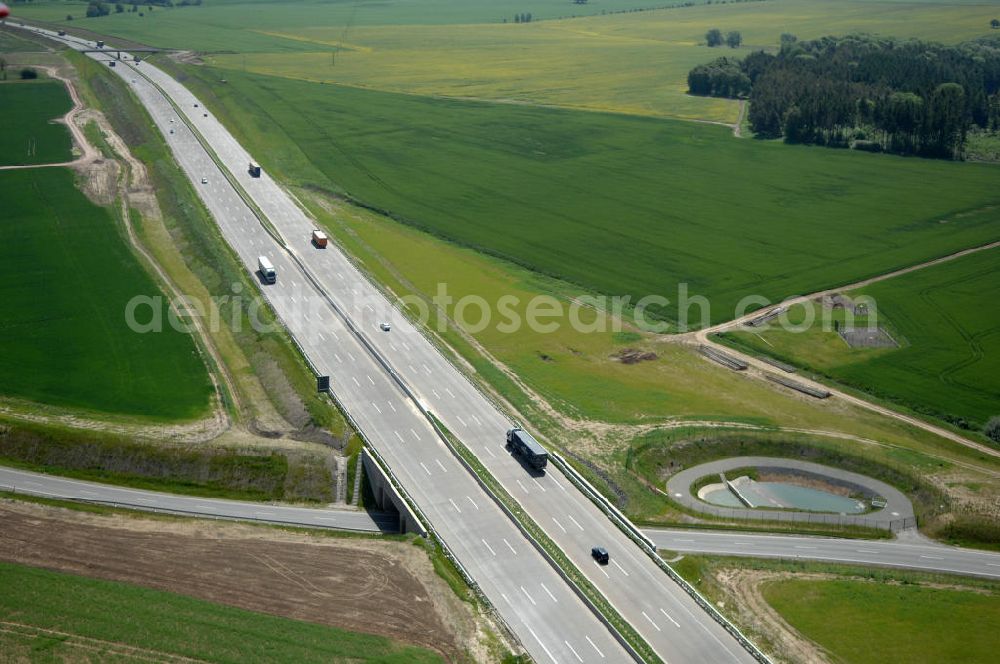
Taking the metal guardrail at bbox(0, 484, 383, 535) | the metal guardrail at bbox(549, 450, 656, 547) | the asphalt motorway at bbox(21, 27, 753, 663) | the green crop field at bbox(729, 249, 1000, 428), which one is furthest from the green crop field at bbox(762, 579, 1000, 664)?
the metal guardrail at bbox(0, 484, 383, 535)

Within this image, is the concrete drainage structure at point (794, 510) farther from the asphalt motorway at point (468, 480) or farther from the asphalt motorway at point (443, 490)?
the asphalt motorway at point (443, 490)

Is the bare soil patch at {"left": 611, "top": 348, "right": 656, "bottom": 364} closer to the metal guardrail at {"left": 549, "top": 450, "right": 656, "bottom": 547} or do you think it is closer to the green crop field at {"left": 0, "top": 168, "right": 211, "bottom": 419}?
the metal guardrail at {"left": 549, "top": 450, "right": 656, "bottom": 547}

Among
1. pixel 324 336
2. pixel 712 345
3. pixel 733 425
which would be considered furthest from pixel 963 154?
pixel 324 336

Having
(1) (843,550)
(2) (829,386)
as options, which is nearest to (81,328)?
(1) (843,550)

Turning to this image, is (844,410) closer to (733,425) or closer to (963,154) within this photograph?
(733,425)

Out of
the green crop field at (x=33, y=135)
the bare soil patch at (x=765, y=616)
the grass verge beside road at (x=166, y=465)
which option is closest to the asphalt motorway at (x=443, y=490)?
the grass verge beside road at (x=166, y=465)

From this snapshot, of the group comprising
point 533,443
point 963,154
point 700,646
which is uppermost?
point 963,154

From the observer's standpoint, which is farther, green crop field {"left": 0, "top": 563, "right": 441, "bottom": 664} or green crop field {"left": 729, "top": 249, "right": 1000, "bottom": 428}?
green crop field {"left": 729, "top": 249, "right": 1000, "bottom": 428}
